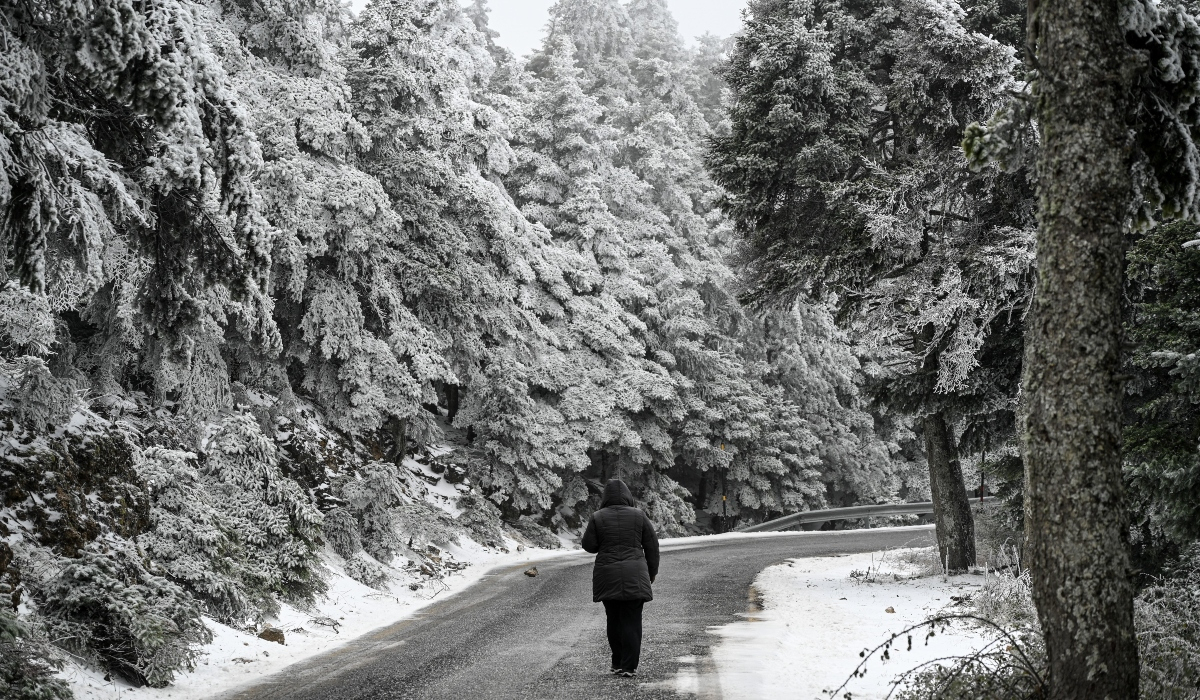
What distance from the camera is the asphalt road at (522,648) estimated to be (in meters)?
6.57

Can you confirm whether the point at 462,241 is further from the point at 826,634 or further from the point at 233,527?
Result: the point at 826,634

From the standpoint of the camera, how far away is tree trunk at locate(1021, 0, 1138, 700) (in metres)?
4.33

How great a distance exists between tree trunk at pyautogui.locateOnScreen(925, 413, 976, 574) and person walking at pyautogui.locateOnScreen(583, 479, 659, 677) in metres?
7.45

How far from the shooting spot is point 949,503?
44.2 feet

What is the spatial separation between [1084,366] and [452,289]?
52.9 feet

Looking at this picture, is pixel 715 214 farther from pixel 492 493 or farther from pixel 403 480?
pixel 403 480

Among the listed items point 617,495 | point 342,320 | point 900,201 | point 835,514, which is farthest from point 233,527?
point 835,514

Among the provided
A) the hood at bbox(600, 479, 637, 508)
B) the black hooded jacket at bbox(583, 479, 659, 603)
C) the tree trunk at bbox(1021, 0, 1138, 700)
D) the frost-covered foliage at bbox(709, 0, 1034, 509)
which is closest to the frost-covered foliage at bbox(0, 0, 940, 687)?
the frost-covered foliage at bbox(709, 0, 1034, 509)

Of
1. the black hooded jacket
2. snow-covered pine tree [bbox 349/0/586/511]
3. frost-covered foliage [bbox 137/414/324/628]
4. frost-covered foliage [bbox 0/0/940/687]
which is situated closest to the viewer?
frost-covered foliage [bbox 0/0/940/687]

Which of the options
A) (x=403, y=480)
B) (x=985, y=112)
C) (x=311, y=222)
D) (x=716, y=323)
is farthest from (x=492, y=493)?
(x=985, y=112)

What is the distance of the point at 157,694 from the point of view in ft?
21.2

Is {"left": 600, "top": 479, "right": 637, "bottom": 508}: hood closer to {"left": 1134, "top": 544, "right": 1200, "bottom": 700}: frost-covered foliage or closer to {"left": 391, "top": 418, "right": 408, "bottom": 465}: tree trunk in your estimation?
{"left": 1134, "top": 544, "right": 1200, "bottom": 700}: frost-covered foliage

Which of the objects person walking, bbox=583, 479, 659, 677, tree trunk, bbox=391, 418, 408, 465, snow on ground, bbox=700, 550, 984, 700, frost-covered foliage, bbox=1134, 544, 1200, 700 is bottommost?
snow on ground, bbox=700, 550, 984, 700

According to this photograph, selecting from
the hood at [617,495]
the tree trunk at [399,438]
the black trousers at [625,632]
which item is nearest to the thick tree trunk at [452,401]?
the tree trunk at [399,438]
